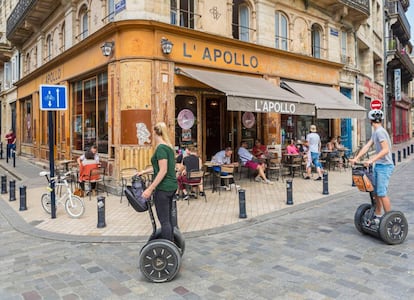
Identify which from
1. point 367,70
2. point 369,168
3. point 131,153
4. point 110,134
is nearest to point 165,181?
point 369,168

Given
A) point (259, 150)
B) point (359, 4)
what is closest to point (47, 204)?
point (259, 150)

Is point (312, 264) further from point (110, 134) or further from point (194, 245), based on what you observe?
point (110, 134)

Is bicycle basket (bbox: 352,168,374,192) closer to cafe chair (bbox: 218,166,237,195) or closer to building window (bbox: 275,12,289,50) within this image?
cafe chair (bbox: 218,166,237,195)

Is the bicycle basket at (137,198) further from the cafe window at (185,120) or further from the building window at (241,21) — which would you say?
the building window at (241,21)

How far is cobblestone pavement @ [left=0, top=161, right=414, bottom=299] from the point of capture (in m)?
3.54

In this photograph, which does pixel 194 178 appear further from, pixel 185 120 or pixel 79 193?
pixel 79 193

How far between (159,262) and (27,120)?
1876cm

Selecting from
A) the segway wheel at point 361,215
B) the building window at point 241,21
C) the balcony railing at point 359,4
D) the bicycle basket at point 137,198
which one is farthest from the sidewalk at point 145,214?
the balcony railing at point 359,4

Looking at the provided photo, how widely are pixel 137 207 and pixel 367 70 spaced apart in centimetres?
2072

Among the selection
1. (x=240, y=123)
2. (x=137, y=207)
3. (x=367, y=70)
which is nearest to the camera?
(x=137, y=207)

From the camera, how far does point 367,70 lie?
20.8 meters

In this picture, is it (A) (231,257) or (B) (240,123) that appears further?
(B) (240,123)

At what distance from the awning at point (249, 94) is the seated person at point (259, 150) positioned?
195 cm

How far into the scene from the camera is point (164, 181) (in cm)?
385
